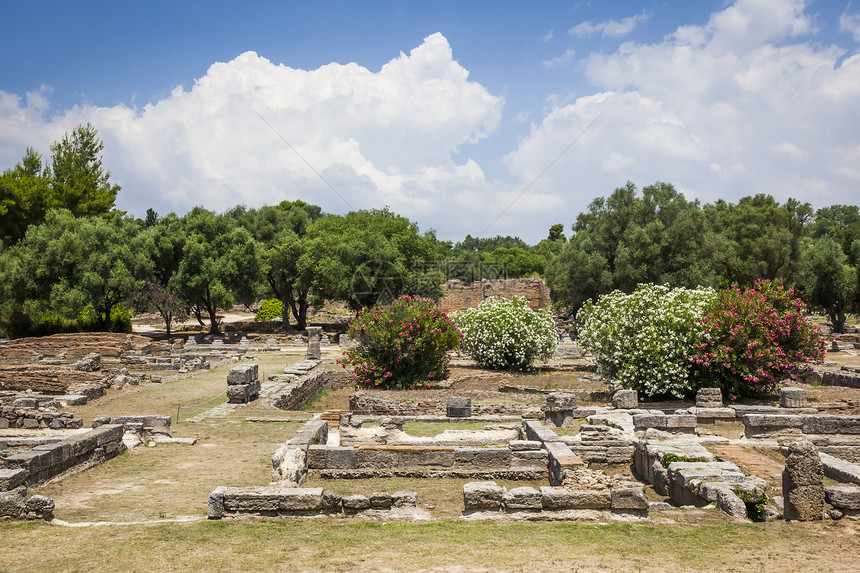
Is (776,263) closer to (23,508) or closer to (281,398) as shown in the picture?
(281,398)

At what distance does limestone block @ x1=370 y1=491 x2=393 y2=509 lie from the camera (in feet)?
25.9

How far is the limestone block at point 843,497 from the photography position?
7398 millimetres

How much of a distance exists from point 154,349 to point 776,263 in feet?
119

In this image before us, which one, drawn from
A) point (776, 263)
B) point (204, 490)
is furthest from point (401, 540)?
point (776, 263)

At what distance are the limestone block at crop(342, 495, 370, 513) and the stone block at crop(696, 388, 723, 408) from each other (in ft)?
33.0

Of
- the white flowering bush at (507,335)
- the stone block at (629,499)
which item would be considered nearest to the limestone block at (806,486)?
the stone block at (629,499)

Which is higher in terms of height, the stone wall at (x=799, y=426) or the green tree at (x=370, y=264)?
the green tree at (x=370, y=264)

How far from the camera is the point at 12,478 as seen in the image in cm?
816

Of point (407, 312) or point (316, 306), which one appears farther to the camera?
point (316, 306)

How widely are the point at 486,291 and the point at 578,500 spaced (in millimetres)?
36813

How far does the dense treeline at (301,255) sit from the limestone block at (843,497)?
26.4 m

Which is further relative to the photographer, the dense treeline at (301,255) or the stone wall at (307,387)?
the dense treeline at (301,255)

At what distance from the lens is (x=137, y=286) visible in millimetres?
37625

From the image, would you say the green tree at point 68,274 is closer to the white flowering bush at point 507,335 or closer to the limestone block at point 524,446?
the white flowering bush at point 507,335
